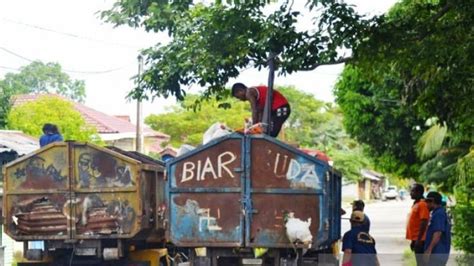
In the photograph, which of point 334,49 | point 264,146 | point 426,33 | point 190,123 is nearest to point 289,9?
point 334,49

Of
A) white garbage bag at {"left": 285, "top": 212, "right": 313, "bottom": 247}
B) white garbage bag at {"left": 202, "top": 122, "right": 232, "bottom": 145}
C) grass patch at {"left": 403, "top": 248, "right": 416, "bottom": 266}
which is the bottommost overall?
grass patch at {"left": 403, "top": 248, "right": 416, "bottom": 266}

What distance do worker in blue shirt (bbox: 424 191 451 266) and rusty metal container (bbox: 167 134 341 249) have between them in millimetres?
2329

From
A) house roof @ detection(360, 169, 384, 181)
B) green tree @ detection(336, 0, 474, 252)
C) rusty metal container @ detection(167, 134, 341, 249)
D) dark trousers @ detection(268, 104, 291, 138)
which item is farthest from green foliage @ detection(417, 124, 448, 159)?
house roof @ detection(360, 169, 384, 181)

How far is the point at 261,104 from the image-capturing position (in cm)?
1095

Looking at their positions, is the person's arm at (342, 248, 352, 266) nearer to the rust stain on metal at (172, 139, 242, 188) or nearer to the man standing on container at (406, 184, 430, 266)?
the rust stain on metal at (172, 139, 242, 188)

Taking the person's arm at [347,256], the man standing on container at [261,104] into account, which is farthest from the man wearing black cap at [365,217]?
the man standing on container at [261,104]

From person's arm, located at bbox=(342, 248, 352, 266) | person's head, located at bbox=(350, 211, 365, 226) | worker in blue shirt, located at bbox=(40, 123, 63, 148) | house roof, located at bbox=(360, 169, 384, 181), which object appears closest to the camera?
person's arm, located at bbox=(342, 248, 352, 266)

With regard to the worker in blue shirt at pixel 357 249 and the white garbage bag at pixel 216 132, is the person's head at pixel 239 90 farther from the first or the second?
the worker in blue shirt at pixel 357 249

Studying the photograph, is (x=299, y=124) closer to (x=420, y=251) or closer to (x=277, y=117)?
(x=420, y=251)

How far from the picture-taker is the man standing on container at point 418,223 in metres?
12.2

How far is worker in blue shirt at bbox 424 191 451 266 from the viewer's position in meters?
11.5

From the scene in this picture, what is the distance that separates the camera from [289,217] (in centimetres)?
948

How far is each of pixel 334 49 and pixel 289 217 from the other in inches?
120

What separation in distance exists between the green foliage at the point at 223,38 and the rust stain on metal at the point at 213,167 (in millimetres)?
2720
